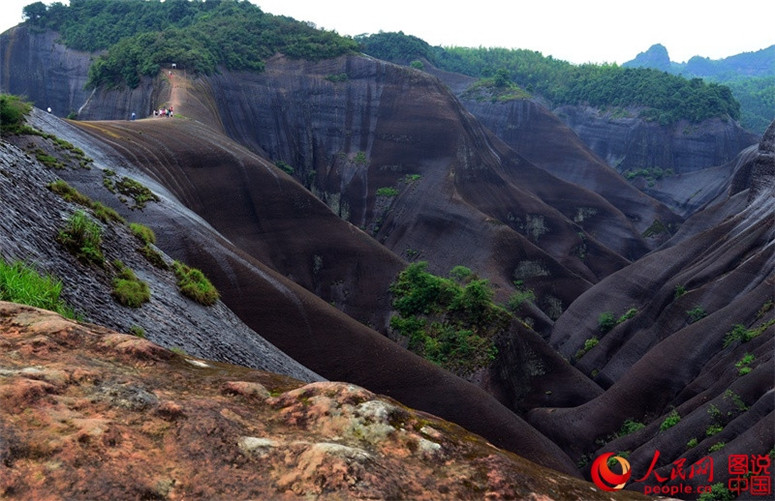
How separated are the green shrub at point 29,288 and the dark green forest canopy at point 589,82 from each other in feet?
242

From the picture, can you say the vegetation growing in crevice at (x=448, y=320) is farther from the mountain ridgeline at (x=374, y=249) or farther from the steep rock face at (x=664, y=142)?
the steep rock face at (x=664, y=142)

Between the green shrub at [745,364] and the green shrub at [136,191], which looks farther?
the green shrub at [745,364]

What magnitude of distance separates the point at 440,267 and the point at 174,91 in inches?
1039

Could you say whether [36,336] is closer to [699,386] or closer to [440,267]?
[699,386]

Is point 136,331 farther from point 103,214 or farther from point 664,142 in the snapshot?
point 664,142

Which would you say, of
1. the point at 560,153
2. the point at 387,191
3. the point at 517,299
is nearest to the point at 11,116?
the point at 517,299

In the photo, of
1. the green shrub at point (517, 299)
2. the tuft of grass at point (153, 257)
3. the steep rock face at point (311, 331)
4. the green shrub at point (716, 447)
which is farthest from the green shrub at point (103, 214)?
the green shrub at point (517, 299)

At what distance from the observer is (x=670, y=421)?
81.1ft

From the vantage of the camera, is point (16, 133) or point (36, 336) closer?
point (36, 336)

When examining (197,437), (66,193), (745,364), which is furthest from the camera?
(745,364)

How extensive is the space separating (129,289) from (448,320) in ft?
77.2

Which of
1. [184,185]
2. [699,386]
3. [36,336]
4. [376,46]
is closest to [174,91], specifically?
[184,185]

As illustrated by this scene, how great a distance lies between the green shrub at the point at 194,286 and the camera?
15.8m

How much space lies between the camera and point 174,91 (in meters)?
50.1
